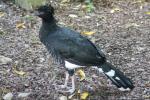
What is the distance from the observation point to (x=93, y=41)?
7926 millimetres

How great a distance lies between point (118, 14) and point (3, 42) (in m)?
2.78

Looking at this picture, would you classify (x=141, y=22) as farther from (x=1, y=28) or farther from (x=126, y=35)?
(x=1, y=28)

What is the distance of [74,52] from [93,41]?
220 centimetres

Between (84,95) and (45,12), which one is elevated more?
(45,12)

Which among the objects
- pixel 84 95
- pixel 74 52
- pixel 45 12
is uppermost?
pixel 45 12

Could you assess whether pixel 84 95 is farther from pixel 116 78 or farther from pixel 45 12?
pixel 45 12

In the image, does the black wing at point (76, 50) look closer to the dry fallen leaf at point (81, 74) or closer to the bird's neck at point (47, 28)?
the bird's neck at point (47, 28)

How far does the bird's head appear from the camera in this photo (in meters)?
5.92

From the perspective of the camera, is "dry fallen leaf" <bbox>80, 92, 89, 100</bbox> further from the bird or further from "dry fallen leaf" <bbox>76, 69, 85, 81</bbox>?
"dry fallen leaf" <bbox>76, 69, 85, 81</bbox>

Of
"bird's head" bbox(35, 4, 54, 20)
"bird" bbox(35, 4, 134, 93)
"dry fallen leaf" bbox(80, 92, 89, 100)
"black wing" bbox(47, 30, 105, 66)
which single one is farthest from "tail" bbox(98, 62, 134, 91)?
"bird's head" bbox(35, 4, 54, 20)

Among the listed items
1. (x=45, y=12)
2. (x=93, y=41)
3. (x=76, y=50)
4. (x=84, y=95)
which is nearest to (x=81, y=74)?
(x=84, y=95)

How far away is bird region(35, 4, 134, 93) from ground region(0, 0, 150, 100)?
13.5 inches

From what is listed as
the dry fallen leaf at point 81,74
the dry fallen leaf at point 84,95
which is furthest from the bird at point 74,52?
the dry fallen leaf at point 81,74

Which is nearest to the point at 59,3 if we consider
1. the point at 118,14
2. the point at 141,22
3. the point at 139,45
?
the point at 118,14
